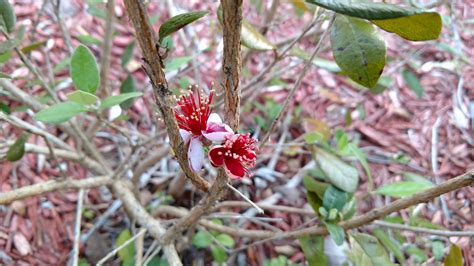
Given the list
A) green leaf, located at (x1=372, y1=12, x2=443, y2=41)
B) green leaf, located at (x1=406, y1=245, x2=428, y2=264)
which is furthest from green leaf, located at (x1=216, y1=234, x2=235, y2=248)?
green leaf, located at (x1=372, y1=12, x2=443, y2=41)

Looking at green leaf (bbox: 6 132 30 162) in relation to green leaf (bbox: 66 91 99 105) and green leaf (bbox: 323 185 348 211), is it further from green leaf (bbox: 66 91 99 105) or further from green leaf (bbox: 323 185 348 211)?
green leaf (bbox: 323 185 348 211)

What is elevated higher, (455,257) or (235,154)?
(235,154)

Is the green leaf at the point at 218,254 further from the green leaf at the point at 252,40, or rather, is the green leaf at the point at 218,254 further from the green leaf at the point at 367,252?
the green leaf at the point at 252,40

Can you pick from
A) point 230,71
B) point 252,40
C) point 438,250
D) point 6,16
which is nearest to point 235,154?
point 230,71

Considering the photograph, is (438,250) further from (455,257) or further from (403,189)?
(455,257)

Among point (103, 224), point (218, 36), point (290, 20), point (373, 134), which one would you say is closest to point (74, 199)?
point (103, 224)

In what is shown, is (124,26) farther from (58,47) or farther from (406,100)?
(406,100)
